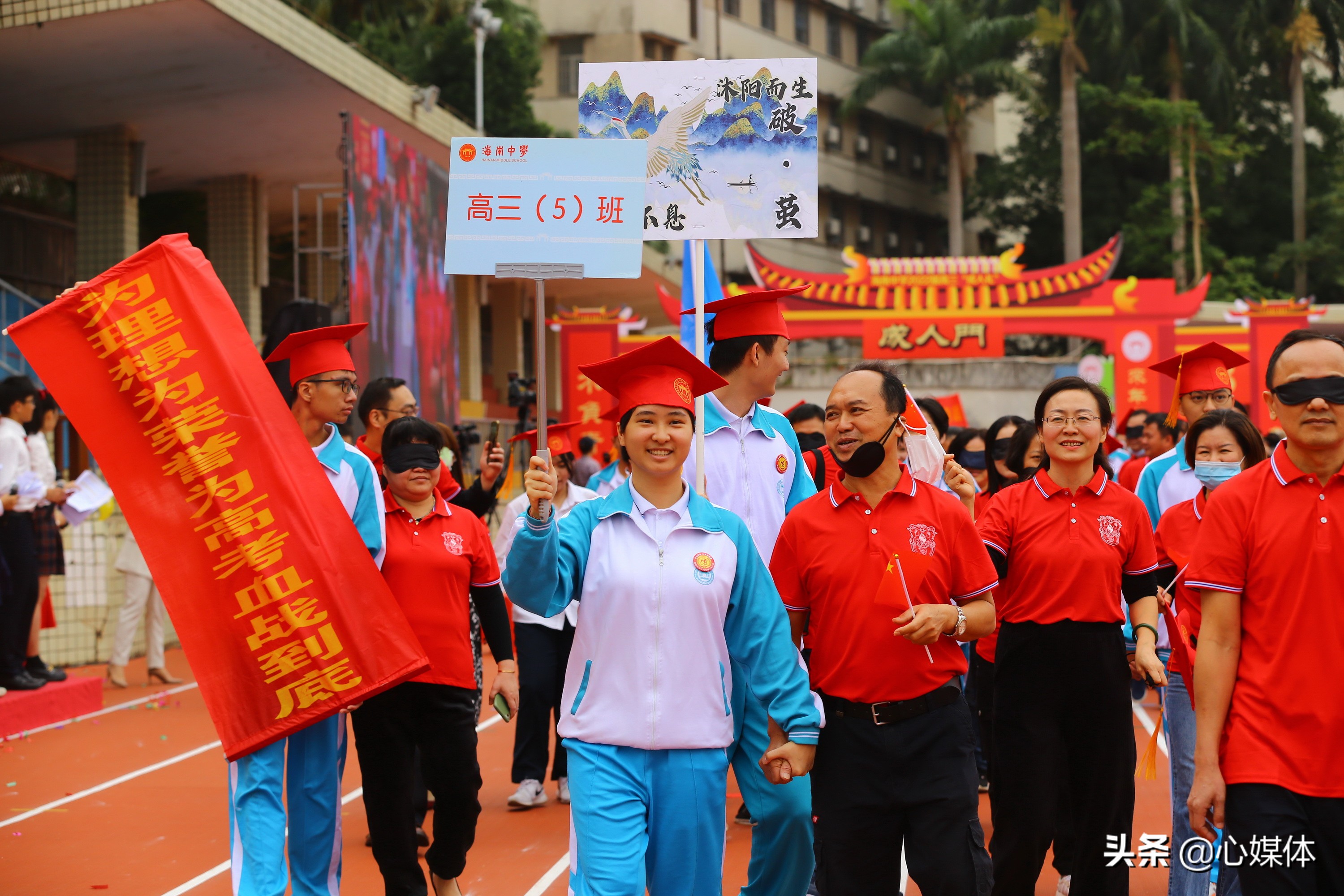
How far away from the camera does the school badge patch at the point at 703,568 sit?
3662 mm

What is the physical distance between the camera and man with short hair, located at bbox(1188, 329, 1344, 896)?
313cm

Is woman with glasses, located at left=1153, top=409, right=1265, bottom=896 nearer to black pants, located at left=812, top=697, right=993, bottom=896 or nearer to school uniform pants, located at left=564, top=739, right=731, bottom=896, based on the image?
black pants, located at left=812, top=697, right=993, bottom=896

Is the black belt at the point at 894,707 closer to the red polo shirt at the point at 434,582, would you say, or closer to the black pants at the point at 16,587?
the red polo shirt at the point at 434,582

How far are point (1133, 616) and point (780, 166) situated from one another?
2176 mm

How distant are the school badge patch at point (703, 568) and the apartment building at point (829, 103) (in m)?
35.7

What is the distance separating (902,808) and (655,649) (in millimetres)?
863

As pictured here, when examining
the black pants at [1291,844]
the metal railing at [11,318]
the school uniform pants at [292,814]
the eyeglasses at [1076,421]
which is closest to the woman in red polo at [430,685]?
the school uniform pants at [292,814]

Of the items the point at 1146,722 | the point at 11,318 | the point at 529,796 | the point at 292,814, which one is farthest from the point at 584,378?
the point at 292,814

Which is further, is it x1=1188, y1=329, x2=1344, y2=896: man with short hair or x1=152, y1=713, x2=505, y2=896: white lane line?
x1=152, y1=713, x2=505, y2=896: white lane line

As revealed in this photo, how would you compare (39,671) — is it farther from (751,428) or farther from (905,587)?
(905,587)

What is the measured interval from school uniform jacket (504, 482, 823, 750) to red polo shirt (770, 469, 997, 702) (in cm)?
19

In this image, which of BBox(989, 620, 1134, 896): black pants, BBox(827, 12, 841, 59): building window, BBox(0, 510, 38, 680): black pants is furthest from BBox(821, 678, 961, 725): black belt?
BBox(827, 12, 841, 59): building window

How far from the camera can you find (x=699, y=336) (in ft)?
16.2

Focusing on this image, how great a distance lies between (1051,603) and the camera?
4656 millimetres
